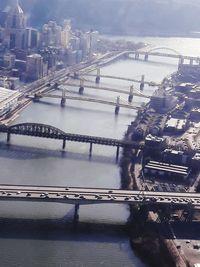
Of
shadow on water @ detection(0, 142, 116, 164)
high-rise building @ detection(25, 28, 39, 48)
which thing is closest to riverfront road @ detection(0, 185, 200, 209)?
shadow on water @ detection(0, 142, 116, 164)

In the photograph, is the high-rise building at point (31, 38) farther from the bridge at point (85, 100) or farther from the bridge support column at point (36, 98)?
the bridge support column at point (36, 98)

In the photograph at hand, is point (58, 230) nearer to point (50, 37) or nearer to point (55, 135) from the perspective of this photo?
point (55, 135)

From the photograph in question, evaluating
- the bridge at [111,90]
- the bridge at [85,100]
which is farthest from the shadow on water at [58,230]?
the bridge at [111,90]

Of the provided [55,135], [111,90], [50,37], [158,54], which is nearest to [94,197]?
[55,135]

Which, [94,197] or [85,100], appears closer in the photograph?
[94,197]

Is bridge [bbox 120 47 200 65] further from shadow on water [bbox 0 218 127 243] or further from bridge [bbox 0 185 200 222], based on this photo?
shadow on water [bbox 0 218 127 243]

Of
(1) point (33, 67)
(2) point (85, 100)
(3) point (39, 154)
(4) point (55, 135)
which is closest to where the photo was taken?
(3) point (39, 154)
